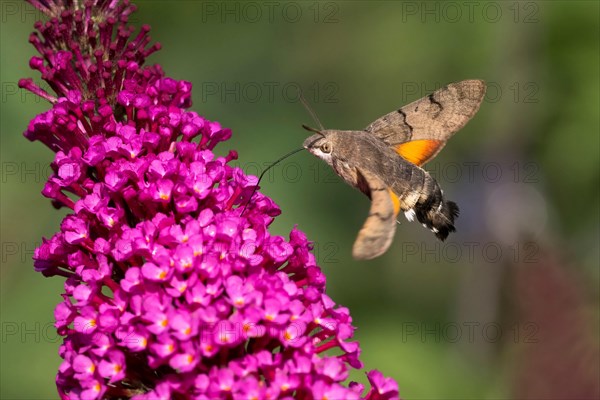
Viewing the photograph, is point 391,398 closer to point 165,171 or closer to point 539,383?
point 539,383

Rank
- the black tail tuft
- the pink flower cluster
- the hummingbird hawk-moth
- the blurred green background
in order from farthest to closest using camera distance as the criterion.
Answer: the blurred green background, the black tail tuft, the hummingbird hawk-moth, the pink flower cluster

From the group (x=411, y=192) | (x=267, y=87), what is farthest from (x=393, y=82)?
(x=411, y=192)

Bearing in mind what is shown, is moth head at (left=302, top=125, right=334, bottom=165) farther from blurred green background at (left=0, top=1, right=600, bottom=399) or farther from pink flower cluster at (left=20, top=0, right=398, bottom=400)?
blurred green background at (left=0, top=1, right=600, bottom=399)

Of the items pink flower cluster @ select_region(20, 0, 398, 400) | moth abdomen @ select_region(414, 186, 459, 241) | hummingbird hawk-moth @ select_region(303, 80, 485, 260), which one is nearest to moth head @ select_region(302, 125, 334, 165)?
hummingbird hawk-moth @ select_region(303, 80, 485, 260)

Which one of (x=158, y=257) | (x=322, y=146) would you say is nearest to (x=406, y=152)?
Answer: (x=322, y=146)

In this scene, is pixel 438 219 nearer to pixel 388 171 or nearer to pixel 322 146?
pixel 388 171

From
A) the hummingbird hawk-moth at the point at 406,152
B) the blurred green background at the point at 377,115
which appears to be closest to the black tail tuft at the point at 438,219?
the hummingbird hawk-moth at the point at 406,152

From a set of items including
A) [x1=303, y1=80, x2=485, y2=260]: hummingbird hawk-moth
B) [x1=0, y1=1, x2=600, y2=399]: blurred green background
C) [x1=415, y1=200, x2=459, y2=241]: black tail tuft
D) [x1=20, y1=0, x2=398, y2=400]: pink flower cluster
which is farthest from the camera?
[x1=0, y1=1, x2=600, y2=399]: blurred green background

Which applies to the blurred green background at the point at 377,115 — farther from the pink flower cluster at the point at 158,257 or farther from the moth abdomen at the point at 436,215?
the pink flower cluster at the point at 158,257
